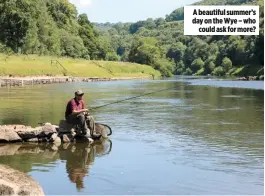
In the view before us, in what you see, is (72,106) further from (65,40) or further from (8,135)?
(65,40)

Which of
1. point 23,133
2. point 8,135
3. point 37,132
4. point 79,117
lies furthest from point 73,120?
point 8,135

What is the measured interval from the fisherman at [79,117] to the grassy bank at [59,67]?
6841 cm

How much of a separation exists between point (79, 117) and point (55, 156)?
2951mm

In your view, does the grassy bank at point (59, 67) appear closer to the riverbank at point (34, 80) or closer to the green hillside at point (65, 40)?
the riverbank at point (34, 80)

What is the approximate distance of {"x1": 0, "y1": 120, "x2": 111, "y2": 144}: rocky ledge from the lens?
19.5 meters

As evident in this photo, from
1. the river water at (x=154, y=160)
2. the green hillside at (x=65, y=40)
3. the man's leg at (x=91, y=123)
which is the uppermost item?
the green hillside at (x=65, y=40)

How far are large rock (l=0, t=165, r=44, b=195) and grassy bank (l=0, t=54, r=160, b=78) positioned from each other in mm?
76668

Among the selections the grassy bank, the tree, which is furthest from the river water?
the tree

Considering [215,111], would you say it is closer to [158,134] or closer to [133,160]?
[158,134]

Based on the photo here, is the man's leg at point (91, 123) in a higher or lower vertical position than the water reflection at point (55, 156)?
higher

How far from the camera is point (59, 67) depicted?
11081cm

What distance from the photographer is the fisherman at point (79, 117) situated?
781 inches

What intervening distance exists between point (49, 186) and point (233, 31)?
1092 centimetres

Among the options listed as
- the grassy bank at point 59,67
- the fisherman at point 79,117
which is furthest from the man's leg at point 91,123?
the grassy bank at point 59,67
